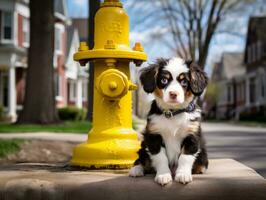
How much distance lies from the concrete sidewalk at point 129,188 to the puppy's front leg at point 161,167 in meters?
0.05

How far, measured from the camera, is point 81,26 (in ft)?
184

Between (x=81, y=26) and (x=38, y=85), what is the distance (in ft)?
130

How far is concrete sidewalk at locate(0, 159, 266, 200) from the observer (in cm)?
362

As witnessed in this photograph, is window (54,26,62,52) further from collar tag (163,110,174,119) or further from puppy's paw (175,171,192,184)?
puppy's paw (175,171,192,184)

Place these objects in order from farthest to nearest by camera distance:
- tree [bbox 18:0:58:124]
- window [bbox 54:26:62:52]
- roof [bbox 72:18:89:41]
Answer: roof [bbox 72:18:89:41] → window [bbox 54:26:62:52] → tree [bbox 18:0:58:124]

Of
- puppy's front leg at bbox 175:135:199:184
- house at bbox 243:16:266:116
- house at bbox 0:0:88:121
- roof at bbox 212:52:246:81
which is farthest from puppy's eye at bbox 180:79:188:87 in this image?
roof at bbox 212:52:246:81

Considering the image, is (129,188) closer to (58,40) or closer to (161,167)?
(161,167)

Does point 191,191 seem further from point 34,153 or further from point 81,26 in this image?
point 81,26

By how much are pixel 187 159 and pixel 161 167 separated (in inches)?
8.0

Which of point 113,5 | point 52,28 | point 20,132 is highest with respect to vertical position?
point 52,28

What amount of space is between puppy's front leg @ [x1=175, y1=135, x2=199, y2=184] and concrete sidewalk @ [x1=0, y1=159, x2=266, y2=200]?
0.06 m

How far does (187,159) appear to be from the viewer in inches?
147

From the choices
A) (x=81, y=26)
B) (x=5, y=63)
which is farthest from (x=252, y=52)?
(x=5, y=63)

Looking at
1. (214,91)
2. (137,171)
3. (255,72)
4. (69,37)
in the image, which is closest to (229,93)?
(214,91)
